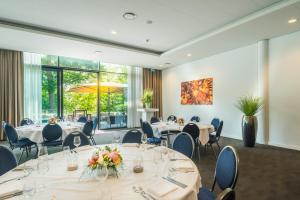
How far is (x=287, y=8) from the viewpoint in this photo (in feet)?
12.8

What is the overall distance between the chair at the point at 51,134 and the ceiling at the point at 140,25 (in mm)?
2708

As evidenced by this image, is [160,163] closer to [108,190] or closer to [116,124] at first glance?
[108,190]

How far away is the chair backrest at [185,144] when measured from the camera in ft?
8.55

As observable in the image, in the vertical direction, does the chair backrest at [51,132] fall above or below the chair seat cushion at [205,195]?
above

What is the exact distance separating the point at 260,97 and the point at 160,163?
17.4 feet

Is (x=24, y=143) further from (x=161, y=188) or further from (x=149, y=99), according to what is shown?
(x=149, y=99)

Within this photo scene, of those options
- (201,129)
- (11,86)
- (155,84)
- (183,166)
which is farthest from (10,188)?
(155,84)

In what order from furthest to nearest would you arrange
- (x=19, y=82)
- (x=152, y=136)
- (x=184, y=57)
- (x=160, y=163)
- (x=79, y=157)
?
(x=184, y=57), (x=19, y=82), (x=152, y=136), (x=79, y=157), (x=160, y=163)

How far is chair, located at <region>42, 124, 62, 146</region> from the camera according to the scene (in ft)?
14.4

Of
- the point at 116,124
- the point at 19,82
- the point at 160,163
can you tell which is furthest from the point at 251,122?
the point at 19,82

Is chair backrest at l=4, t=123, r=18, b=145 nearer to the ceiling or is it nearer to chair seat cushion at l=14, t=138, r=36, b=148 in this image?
chair seat cushion at l=14, t=138, r=36, b=148

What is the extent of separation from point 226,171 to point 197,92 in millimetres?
6737

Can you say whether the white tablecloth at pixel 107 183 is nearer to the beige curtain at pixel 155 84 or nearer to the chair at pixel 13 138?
the chair at pixel 13 138

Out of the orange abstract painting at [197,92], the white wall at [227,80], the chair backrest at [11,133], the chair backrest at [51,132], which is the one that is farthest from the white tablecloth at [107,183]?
the orange abstract painting at [197,92]
